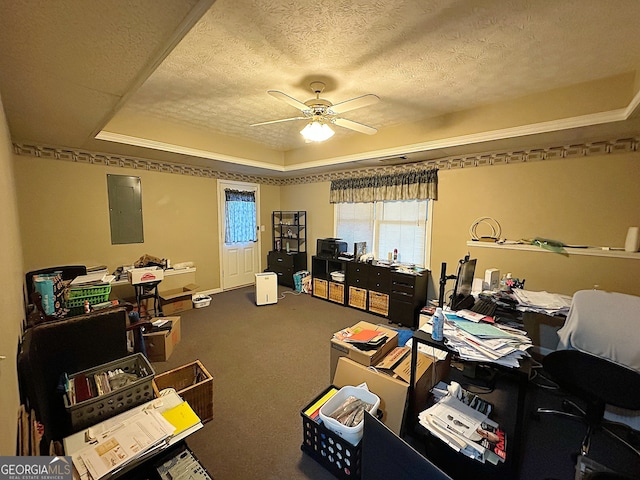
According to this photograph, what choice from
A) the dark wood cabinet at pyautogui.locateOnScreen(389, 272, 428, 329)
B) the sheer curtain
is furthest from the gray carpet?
the sheer curtain

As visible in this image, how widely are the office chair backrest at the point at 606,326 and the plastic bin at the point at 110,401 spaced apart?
281cm

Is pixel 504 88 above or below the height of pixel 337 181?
above

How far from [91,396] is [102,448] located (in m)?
0.40

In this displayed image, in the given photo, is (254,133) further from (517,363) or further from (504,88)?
(517,363)

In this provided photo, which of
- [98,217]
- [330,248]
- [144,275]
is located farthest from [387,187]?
[98,217]

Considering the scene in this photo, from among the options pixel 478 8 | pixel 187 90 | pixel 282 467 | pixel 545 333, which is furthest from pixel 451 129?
pixel 282 467

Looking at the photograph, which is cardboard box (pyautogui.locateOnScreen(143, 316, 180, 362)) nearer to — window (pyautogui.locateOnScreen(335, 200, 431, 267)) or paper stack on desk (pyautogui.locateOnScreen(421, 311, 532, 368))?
paper stack on desk (pyautogui.locateOnScreen(421, 311, 532, 368))

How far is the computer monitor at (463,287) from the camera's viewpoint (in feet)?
6.70

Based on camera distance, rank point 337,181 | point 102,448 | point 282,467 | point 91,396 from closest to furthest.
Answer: point 102,448 → point 91,396 → point 282,467 → point 337,181

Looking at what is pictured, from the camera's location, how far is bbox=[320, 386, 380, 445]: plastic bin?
4.74ft

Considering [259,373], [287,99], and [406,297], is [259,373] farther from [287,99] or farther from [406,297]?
[287,99]

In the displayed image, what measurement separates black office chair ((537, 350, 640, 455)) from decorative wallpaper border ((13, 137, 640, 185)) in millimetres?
2293

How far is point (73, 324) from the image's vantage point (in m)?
1.70

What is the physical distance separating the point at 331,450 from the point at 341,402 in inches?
10.4
